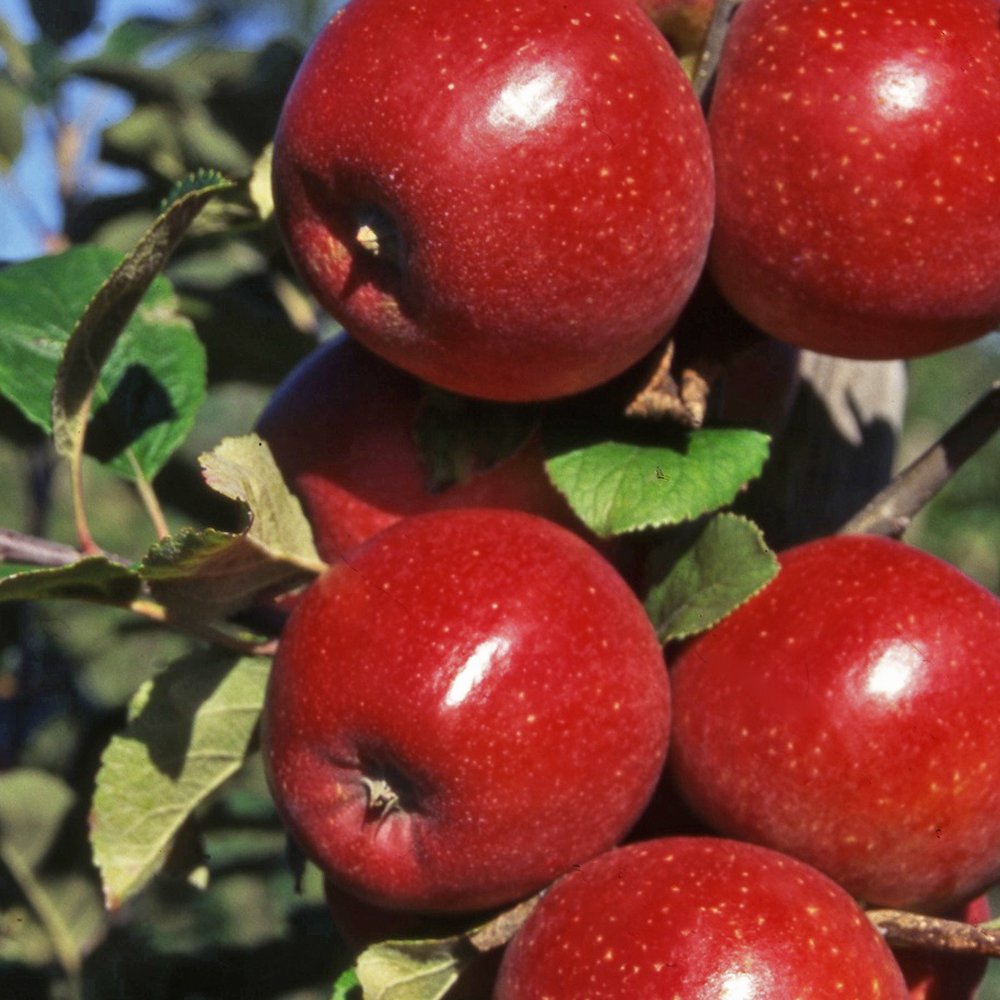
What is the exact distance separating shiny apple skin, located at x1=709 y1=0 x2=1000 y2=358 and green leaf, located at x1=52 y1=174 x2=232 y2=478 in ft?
1.31

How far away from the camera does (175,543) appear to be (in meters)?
0.95

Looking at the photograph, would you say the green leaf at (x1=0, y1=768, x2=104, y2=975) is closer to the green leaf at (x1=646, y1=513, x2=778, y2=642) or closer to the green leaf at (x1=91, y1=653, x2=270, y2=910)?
the green leaf at (x1=91, y1=653, x2=270, y2=910)

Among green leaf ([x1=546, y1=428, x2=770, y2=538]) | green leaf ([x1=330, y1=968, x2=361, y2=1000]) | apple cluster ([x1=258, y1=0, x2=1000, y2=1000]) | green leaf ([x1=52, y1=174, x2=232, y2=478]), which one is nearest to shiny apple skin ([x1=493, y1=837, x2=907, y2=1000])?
apple cluster ([x1=258, y1=0, x2=1000, y2=1000])

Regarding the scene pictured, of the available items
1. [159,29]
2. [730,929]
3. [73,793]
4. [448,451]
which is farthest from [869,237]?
[159,29]

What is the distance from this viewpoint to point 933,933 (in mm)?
955

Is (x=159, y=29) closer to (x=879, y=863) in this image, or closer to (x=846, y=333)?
(x=846, y=333)

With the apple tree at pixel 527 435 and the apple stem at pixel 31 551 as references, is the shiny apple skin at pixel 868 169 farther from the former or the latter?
the apple stem at pixel 31 551

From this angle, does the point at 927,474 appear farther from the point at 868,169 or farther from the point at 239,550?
the point at 239,550

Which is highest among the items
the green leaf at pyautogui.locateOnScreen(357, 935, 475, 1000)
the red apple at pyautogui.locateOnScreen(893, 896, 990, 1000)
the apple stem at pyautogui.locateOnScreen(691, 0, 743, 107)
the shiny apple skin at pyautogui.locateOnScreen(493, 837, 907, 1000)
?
the apple stem at pyautogui.locateOnScreen(691, 0, 743, 107)

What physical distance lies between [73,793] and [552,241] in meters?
1.27

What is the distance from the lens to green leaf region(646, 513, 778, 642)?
104 cm

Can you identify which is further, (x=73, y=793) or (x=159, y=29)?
(x=159, y=29)

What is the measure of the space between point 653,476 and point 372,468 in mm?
242

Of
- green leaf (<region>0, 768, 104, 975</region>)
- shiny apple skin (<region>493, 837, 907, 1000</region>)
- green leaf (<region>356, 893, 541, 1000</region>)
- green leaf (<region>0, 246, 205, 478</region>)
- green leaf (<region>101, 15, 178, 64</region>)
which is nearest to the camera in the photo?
shiny apple skin (<region>493, 837, 907, 1000</region>)
